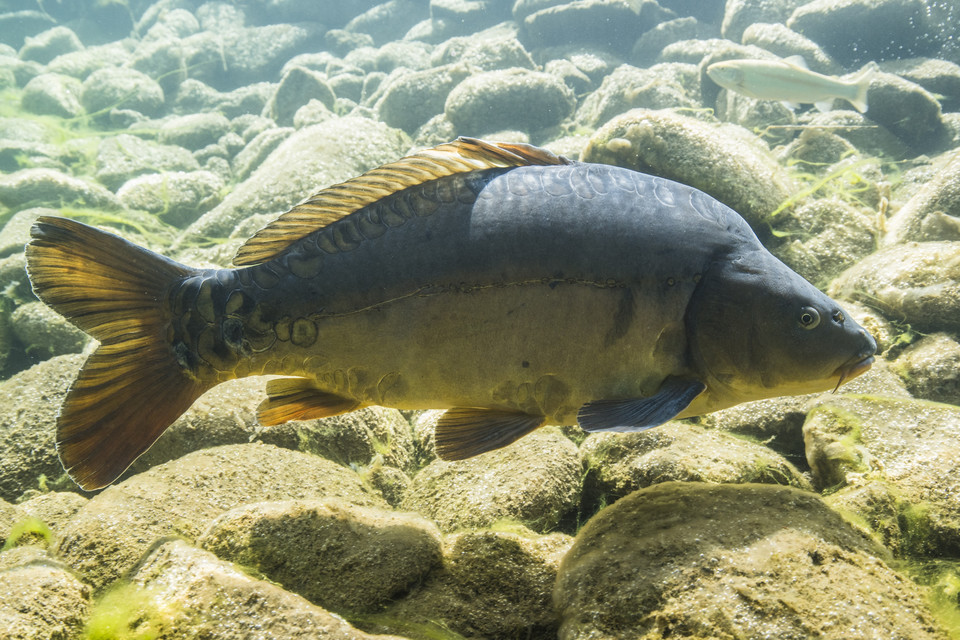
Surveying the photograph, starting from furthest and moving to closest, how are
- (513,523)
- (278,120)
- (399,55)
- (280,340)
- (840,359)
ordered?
(399,55) < (278,120) < (513,523) < (280,340) < (840,359)

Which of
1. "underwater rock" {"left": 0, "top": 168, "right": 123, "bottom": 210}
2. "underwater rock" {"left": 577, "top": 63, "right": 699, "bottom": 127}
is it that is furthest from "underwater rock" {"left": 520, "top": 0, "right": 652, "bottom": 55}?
"underwater rock" {"left": 0, "top": 168, "right": 123, "bottom": 210}

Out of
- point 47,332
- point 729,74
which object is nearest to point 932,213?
point 729,74

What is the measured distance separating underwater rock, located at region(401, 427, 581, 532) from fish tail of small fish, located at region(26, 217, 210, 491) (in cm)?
141

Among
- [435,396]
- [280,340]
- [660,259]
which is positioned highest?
[660,259]

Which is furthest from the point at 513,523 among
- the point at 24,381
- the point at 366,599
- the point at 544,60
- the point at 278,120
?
the point at 544,60

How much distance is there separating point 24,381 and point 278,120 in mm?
15026

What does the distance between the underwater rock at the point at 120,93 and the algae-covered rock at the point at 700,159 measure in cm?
2054

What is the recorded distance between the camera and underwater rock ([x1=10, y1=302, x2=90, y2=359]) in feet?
20.2

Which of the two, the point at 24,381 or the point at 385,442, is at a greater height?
the point at 24,381

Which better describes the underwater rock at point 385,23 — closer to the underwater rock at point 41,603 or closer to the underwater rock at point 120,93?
the underwater rock at point 120,93

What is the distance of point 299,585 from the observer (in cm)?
206

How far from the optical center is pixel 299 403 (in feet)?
7.51

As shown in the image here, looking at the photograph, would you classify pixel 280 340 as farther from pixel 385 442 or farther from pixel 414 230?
pixel 385 442

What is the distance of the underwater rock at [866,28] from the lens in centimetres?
1616
